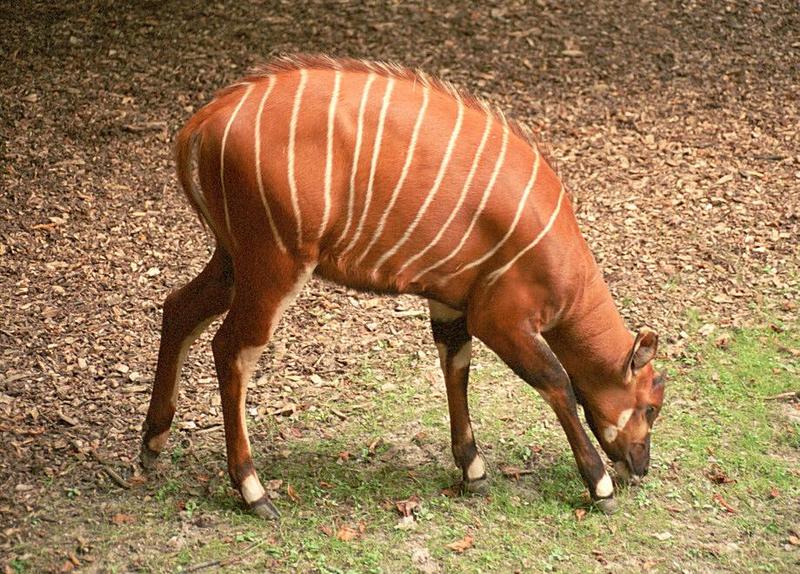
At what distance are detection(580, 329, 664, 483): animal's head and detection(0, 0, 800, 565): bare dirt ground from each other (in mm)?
1220

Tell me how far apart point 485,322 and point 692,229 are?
2.97m

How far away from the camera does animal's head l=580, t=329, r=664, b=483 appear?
4691mm

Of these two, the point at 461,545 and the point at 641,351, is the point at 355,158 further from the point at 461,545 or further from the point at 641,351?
the point at 461,545

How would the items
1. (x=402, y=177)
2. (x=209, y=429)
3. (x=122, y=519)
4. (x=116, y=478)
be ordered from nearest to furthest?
(x=402, y=177) → (x=122, y=519) → (x=116, y=478) → (x=209, y=429)

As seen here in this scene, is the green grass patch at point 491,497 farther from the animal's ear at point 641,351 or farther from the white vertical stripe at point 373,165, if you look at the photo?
the white vertical stripe at point 373,165

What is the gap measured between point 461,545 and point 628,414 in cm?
98

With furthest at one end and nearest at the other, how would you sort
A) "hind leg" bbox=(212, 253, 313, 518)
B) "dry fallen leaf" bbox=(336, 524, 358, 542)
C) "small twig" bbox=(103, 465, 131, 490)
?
"small twig" bbox=(103, 465, 131, 490)
"dry fallen leaf" bbox=(336, 524, 358, 542)
"hind leg" bbox=(212, 253, 313, 518)

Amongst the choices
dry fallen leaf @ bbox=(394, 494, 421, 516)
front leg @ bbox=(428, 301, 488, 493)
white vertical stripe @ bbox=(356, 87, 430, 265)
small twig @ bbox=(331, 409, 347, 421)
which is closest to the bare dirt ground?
small twig @ bbox=(331, 409, 347, 421)

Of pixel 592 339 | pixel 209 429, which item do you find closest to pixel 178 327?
pixel 209 429

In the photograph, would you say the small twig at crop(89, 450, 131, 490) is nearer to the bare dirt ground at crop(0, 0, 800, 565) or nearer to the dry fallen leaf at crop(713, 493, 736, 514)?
the bare dirt ground at crop(0, 0, 800, 565)

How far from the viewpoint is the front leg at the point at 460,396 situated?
471 centimetres

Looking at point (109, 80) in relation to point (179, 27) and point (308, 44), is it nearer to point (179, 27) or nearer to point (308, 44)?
point (179, 27)

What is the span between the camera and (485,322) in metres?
4.37

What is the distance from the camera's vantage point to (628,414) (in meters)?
4.71
